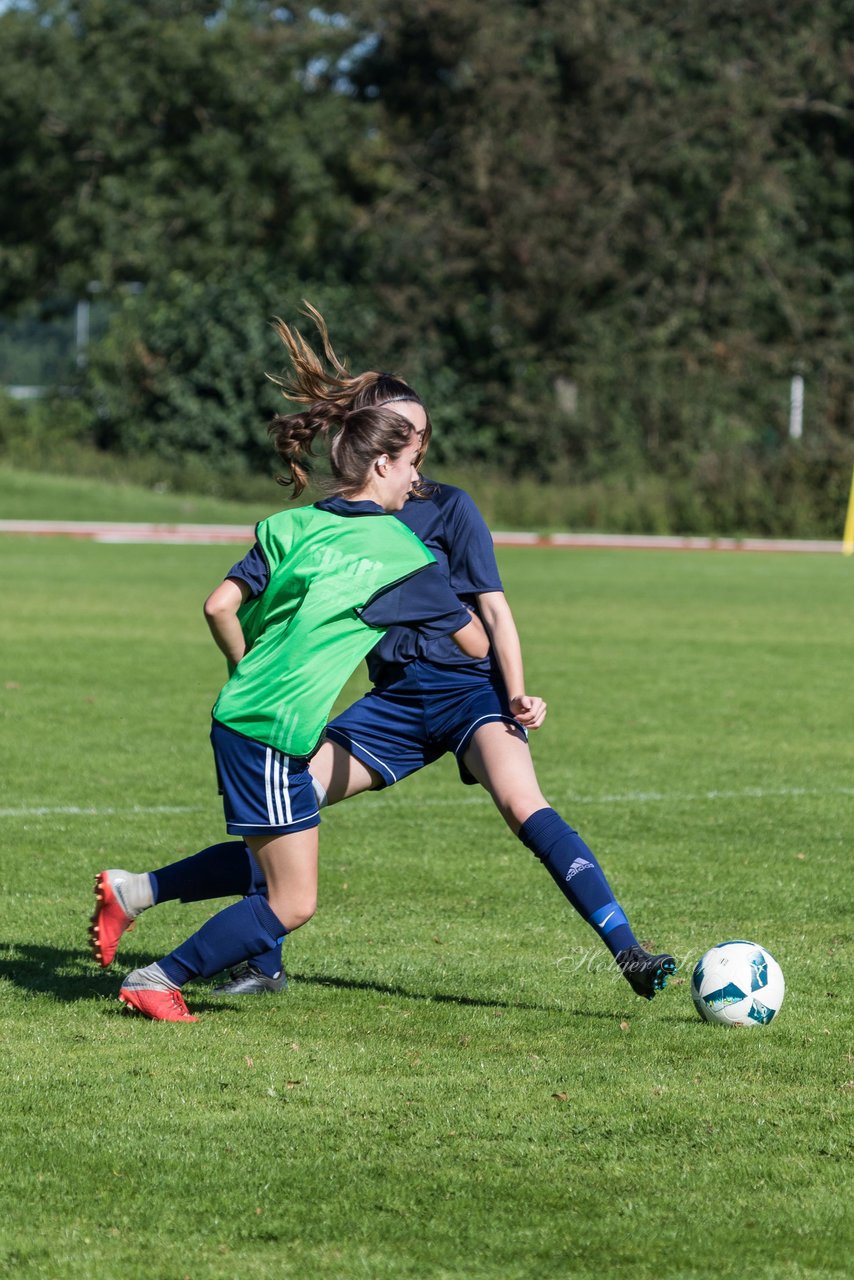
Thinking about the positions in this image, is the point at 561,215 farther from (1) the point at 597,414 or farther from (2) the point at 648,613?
(2) the point at 648,613

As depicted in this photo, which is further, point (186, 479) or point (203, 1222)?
point (186, 479)

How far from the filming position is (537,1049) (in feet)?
16.1

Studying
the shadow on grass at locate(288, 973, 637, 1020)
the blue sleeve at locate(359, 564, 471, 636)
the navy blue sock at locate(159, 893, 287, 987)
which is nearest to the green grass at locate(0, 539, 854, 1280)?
the shadow on grass at locate(288, 973, 637, 1020)

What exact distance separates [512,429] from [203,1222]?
4043 centimetres

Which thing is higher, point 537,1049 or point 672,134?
point 672,134

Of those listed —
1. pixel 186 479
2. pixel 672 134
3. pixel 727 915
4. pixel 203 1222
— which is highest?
pixel 672 134

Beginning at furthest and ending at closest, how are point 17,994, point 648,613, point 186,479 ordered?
point 186,479 → point 648,613 → point 17,994

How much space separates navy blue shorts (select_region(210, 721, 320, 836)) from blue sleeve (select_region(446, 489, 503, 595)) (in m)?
0.86

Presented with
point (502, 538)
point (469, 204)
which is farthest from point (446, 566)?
point (469, 204)

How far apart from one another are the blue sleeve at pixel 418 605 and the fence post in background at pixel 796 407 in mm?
37120

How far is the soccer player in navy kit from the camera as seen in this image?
5.24 meters

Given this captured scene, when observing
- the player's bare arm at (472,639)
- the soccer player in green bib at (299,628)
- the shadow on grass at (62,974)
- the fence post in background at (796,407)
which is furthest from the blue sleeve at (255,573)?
the fence post in background at (796,407)

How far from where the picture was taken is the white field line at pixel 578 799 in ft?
28.0

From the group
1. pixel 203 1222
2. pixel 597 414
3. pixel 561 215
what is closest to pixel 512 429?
pixel 597 414
